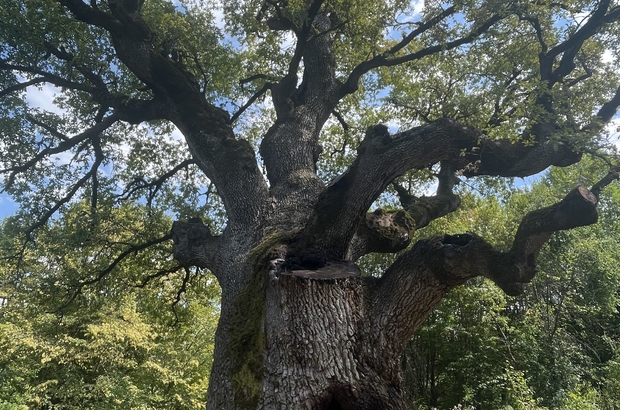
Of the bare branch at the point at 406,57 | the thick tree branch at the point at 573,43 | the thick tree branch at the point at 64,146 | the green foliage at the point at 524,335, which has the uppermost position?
the bare branch at the point at 406,57

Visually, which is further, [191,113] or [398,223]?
[191,113]

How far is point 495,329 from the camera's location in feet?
35.2

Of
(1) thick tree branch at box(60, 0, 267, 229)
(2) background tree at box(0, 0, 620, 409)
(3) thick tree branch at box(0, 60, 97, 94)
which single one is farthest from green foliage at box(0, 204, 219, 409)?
(1) thick tree branch at box(60, 0, 267, 229)

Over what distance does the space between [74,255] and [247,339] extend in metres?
5.11

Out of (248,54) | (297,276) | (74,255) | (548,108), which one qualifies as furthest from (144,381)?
(548,108)

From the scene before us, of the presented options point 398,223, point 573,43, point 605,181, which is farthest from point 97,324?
point 573,43

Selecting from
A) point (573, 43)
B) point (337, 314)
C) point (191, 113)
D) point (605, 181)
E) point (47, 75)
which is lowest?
point (337, 314)

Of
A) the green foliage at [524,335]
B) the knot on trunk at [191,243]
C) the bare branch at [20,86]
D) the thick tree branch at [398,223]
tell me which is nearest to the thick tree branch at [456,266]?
the thick tree branch at [398,223]

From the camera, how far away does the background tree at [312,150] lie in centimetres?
335

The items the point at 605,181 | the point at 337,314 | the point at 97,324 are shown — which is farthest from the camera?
the point at 97,324

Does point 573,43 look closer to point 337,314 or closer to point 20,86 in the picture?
point 337,314

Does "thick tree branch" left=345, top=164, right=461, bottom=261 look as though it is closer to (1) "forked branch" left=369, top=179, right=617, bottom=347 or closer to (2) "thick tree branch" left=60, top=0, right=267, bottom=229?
(1) "forked branch" left=369, top=179, right=617, bottom=347

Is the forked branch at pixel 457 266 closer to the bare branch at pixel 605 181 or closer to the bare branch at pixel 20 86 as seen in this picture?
the bare branch at pixel 605 181

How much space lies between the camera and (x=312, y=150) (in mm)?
6160
